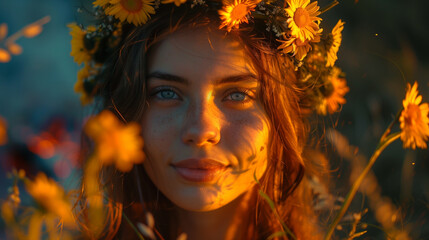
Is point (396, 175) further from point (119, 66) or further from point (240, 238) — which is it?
point (119, 66)

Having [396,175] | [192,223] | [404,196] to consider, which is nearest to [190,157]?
[192,223]

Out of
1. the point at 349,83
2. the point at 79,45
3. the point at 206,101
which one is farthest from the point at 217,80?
the point at 349,83

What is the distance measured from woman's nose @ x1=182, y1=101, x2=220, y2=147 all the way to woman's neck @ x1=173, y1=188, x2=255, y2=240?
1.24 feet

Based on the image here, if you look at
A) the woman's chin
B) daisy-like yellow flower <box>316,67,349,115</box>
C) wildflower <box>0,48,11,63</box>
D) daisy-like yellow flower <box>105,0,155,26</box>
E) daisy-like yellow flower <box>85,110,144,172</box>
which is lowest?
the woman's chin

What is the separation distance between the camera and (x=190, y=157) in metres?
1.22

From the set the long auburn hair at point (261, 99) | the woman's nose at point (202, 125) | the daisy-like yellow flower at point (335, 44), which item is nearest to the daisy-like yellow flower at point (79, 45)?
the long auburn hair at point (261, 99)

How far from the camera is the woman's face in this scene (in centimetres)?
122

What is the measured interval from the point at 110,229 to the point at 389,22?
2377 mm

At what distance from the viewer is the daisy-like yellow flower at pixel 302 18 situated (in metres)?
1.23

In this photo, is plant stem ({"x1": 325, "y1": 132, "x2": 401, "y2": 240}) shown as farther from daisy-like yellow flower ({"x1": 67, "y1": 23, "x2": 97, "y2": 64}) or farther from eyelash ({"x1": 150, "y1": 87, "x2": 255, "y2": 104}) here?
daisy-like yellow flower ({"x1": 67, "y1": 23, "x2": 97, "y2": 64})

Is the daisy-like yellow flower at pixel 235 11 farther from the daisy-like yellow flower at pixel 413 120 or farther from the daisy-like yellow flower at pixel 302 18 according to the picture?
the daisy-like yellow flower at pixel 413 120

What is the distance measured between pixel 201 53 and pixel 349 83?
1.93 meters

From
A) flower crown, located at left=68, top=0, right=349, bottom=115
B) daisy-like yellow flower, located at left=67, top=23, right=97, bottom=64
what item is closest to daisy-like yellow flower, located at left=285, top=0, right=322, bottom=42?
flower crown, located at left=68, top=0, right=349, bottom=115

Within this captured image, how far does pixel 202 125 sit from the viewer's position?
117 centimetres
